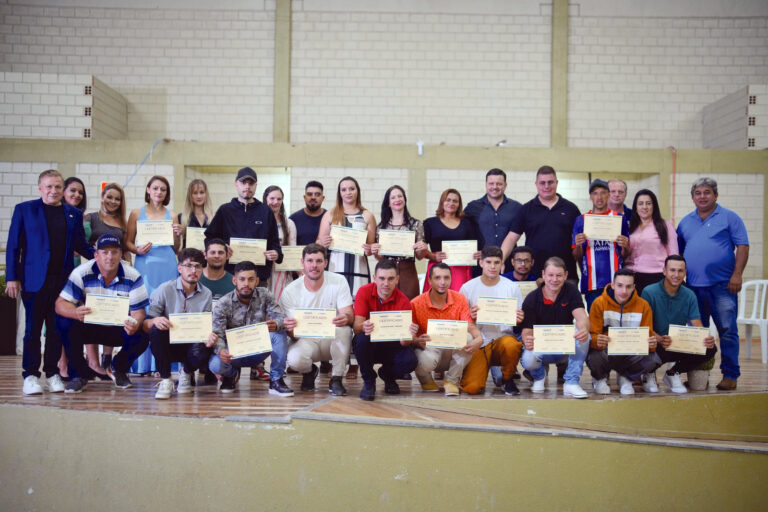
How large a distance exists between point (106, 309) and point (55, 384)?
1.80 feet

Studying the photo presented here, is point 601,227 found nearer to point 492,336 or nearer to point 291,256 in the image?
point 492,336

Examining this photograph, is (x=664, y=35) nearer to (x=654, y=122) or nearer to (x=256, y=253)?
(x=654, y=122)

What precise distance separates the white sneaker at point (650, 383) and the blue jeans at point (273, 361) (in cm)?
245

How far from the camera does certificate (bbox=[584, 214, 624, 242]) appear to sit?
4.48 metres

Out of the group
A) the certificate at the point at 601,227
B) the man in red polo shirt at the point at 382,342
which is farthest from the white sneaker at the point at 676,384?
the man in red polo shirt at the point at 382,342

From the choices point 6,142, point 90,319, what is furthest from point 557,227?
point 6,142

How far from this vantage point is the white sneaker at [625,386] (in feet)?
13.6

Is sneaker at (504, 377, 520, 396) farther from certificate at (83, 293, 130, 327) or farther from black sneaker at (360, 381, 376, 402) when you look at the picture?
certificate at (83, 293, 130, 327)

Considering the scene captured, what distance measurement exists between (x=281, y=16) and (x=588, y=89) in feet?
15.6

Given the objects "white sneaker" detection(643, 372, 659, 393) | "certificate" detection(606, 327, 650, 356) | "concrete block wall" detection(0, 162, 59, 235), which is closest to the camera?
"certificate" detection(606, 327, 650, 356)

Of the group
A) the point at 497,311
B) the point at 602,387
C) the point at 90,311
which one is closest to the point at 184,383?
the point at 90,311

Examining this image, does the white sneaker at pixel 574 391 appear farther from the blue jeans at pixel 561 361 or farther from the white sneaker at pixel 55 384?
the white sneaker at pixel 55 384

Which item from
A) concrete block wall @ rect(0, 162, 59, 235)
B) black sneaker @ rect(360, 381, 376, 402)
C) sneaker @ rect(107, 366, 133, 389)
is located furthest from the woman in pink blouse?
concrete block wall @ rect(0, 162, 59, 235)

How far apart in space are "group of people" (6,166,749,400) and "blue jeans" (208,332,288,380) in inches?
0.4
